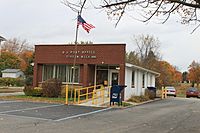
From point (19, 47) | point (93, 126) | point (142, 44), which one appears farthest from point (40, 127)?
point (19, 47)

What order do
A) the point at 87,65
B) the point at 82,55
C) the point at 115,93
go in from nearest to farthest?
the point at 115,93 < the point at 87,65 < the point at 82,55

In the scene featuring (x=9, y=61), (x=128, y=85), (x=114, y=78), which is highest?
(x=9, y=61)

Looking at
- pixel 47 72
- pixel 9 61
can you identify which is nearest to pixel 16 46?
pixel 9 61

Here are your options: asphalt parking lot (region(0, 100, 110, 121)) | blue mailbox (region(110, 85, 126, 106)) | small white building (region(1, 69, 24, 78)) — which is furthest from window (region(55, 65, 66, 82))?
small white building (region(1, 69, 24, 78))

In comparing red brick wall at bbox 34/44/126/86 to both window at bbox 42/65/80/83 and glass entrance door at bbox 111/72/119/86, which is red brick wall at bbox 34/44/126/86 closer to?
window at bbox 42/65/80/83

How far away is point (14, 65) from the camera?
236ft

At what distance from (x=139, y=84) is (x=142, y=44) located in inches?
1435

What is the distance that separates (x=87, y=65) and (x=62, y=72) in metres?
2.87

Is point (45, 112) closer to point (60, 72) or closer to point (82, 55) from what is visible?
point (82, 55)

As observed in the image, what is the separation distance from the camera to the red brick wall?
27484 millimetres

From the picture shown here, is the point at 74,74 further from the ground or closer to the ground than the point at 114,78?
further from the ground

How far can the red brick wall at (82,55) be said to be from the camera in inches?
1082

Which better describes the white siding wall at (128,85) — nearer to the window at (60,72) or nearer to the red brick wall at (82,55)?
the red brick wall at (82,55)

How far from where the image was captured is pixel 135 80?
31.1 m
